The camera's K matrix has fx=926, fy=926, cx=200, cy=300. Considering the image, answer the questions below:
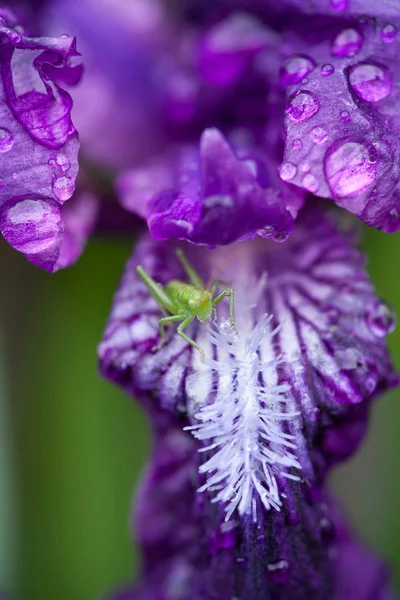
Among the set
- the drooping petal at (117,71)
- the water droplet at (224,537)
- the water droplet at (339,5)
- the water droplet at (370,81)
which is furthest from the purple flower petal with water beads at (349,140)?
the drooping petal at (117,71)

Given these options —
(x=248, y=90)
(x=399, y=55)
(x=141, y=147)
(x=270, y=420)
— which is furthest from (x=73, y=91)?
(x=270, y=420)

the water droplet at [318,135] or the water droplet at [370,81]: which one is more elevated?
the water droplet at [370,81]

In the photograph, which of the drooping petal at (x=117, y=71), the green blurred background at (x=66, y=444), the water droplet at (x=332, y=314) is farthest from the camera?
the green blurred background at (x=66, y=444)

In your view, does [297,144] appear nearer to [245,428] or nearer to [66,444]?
[245,428]

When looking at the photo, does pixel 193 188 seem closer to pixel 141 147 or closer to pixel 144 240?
pixel 144 240

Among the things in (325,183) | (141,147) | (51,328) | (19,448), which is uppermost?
(325,183)

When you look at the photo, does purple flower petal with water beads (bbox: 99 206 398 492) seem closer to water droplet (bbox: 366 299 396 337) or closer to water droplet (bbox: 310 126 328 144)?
water droplet (bbox: 366 299 396 337)

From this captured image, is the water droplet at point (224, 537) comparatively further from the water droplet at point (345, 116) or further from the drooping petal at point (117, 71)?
the drooping petal at point (117, 71)
